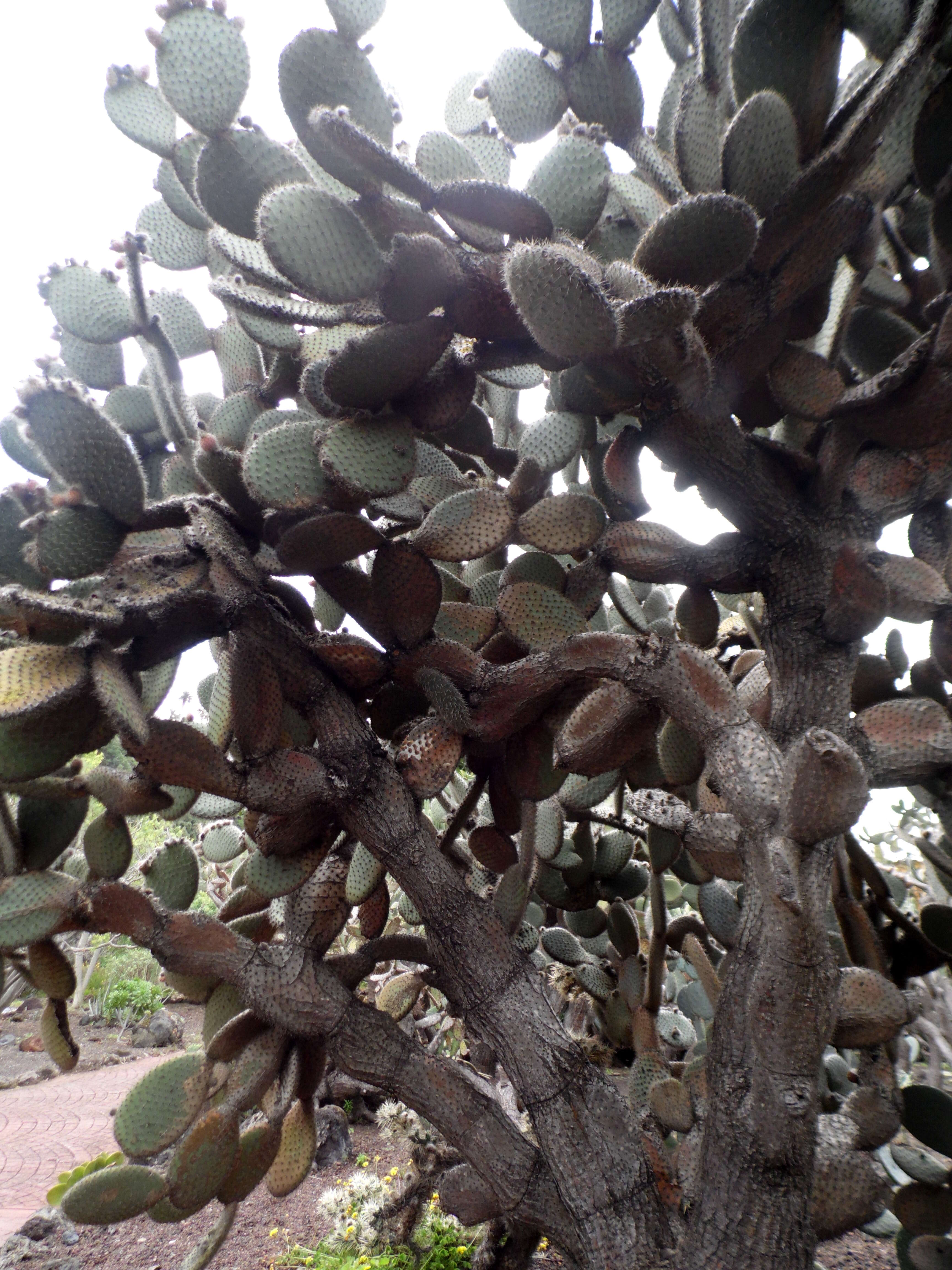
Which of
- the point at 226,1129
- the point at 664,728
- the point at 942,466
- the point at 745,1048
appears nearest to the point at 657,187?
the point at 942,466

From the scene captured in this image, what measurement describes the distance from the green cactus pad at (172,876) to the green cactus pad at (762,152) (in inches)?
64.7

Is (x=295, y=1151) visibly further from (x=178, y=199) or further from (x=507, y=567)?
(x=178, y=199)

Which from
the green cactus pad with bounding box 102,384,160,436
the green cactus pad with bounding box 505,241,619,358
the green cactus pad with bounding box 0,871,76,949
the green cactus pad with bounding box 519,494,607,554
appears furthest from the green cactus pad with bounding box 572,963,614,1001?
the green cactus pad with bounding box 505,241,619,358

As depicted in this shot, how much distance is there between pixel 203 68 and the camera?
1.07 meters

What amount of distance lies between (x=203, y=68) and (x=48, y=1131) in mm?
6504

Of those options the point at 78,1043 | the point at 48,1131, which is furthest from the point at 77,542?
the point at 78,1043

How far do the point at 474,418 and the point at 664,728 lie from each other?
2.45 feet

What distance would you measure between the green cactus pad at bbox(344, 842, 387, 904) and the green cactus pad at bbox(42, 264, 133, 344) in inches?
42.8

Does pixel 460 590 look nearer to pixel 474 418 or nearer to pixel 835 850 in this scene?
pixel 474 418

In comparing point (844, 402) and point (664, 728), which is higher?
point (844, 402)

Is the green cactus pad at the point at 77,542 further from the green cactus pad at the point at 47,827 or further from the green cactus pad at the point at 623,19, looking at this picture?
the green cactus pad at the point at 623,19

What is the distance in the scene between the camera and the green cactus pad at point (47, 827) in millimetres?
1460

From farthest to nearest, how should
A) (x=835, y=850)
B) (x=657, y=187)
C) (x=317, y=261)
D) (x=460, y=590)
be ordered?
(x=460, y=590), (x=657, y=187), (x=835, y=850), (x=317, y=261)

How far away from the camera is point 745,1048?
1.01m
